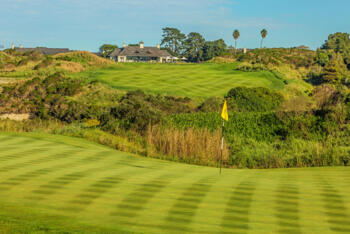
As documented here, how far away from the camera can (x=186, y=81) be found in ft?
160

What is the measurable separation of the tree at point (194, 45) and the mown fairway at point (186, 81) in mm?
74228

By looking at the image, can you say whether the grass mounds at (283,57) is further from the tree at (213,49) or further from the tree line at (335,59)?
the tree at (213,49)

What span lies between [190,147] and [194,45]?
11866cm

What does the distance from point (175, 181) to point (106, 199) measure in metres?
2.36

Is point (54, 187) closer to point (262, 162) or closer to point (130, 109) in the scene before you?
point (262, 162)

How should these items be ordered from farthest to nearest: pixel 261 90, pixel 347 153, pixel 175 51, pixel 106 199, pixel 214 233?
pixel 175 51, pixel 261 90, pixel 347 153, pixel 106 199, pixel 214 233

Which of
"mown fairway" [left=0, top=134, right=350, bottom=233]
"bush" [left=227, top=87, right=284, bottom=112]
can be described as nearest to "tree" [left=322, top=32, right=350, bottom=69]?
"bush" [left=227, top=87, right=284, bottom=112]

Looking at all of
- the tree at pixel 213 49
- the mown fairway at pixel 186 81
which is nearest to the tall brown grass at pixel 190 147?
the mown fairway at pixel 186 81

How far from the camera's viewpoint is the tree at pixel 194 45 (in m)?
131

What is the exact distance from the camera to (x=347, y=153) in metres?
17.7

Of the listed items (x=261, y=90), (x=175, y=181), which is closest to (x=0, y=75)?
(x=261, y=90)

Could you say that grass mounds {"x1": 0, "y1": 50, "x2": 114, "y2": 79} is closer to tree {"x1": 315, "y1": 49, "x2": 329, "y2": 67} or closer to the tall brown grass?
the tall brown grass

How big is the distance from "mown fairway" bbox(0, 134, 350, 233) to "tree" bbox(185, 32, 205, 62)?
11795cm

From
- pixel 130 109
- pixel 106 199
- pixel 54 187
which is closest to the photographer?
pixel 106 199
